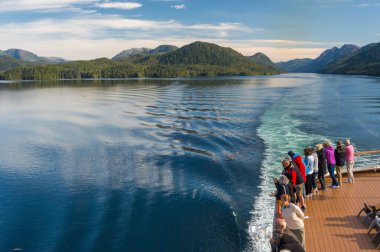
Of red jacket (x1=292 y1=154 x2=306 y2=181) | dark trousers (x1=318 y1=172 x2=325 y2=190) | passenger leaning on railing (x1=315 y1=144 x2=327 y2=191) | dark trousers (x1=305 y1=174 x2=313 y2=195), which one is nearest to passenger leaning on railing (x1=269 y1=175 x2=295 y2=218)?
red jacket (x1=292 y1=154 x2=306 y2=181)

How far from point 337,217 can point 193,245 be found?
5.90 meters

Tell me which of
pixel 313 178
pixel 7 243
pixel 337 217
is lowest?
pixel 7 243

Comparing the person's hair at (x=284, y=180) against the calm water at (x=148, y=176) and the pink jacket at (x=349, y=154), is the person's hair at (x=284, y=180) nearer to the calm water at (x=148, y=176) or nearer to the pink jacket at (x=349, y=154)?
the calm water at (x=148, y=176)

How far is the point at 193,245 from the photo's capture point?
1492cm

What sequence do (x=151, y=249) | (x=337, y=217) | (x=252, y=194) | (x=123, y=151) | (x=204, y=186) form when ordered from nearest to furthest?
(x=337, y=217)
(x=151, y=249)
(x=252, y=194)
(x=204, y=186)
(x=123, y=151)

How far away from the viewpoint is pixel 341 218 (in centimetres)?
1358

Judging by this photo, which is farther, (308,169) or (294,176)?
(308,169)

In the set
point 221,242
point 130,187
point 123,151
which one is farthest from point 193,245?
point 123,151

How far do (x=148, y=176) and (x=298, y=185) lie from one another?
12475 millimetres

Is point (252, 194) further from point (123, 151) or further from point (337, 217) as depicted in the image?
point (123, 151)

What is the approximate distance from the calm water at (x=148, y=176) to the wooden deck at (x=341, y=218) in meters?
2.67

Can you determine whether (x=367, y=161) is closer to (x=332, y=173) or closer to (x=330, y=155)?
(x=332, y=173)

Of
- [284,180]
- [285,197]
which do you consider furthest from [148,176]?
[285,197]

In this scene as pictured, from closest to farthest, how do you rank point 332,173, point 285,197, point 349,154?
point 285,197 < point 332,173 < point 349,154
